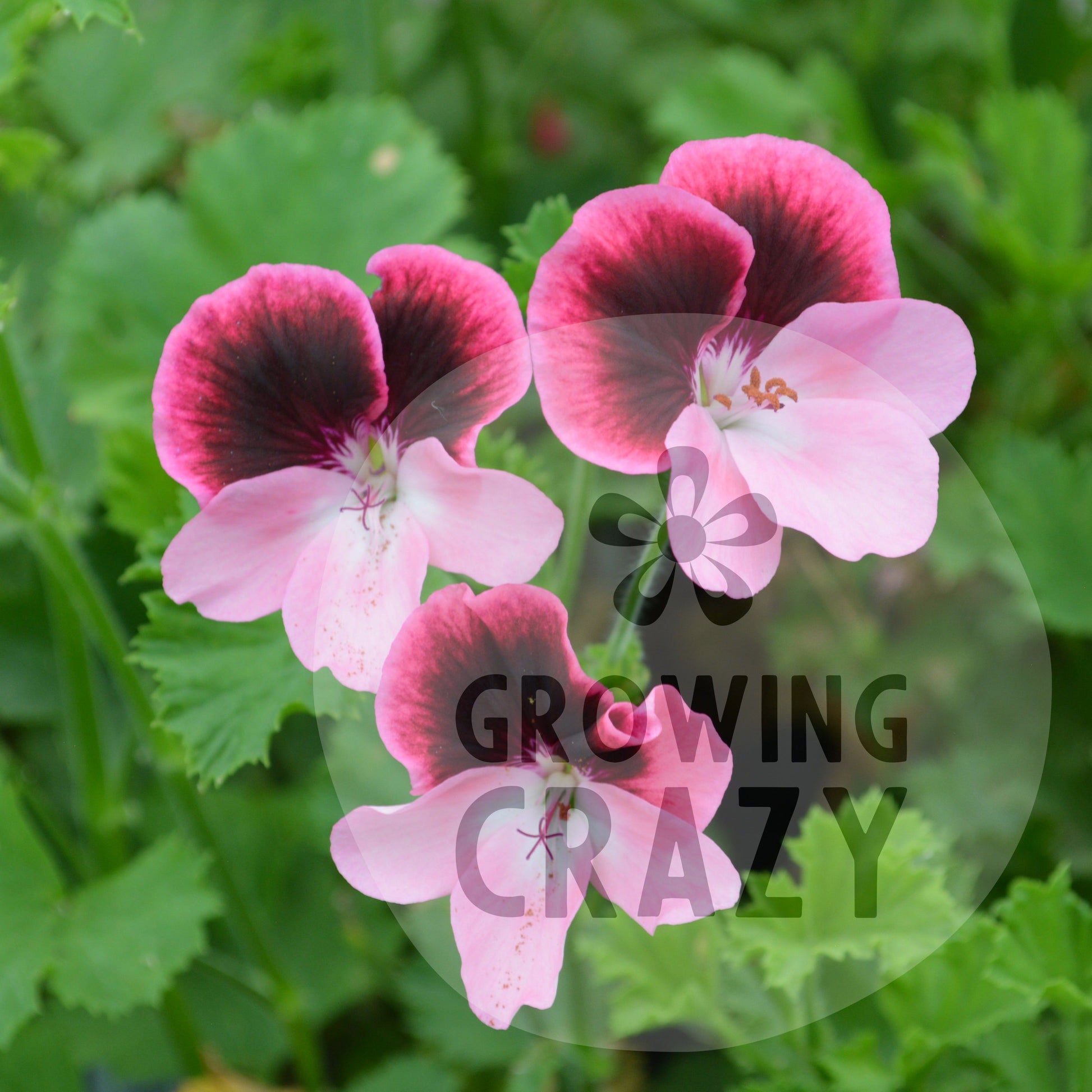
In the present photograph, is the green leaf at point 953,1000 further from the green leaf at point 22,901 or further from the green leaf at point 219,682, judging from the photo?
the green leaf at point 22,901

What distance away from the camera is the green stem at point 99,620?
868 mm

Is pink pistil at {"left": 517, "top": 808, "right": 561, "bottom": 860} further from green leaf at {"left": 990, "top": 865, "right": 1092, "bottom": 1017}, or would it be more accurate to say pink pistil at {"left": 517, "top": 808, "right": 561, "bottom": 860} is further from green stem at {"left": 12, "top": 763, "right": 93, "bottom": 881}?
green stem at {"left": 12, "top": 763, "right": 93, "bottom": 881}

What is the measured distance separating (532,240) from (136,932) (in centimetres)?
64

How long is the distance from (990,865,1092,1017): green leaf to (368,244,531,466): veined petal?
47cm

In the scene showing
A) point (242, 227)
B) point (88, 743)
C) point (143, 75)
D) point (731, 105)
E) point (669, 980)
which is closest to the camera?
point (669, 980)

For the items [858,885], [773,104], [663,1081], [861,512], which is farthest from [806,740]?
[773,104]

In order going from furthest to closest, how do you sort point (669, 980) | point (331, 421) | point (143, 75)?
point (143, 75), point (669, 980), point (331, 421)

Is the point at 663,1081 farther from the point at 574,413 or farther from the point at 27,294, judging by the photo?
the point at 27,294

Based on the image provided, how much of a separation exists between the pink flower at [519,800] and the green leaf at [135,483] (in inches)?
19.2

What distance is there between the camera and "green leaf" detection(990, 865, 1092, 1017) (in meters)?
Answer: 0.74

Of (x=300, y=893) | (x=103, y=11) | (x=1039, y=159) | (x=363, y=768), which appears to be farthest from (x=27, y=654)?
(x=1039, y=159)

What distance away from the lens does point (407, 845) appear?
22.0 inches

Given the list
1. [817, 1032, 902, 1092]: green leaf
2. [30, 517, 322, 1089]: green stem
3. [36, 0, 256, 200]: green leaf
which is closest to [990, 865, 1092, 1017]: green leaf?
[817, 1032, 902, 1092]: green leaf

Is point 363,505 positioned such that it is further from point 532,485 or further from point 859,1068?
point 859,1068
